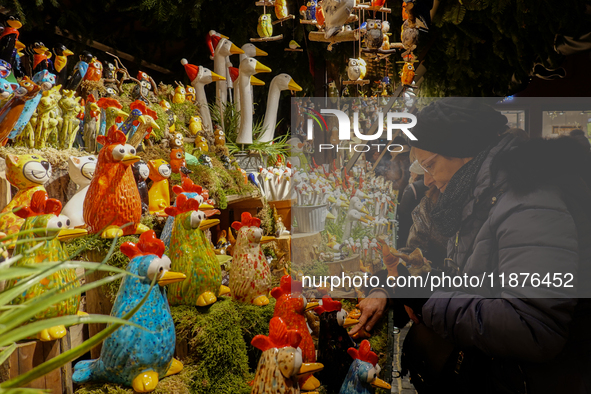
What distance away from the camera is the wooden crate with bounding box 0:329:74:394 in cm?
114

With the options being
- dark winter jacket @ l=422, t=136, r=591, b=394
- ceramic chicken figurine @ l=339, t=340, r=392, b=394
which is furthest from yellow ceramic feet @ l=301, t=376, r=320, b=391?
dark winter jacket @ l=422, t=136, r=591, b=394

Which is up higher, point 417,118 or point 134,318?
point 417,118

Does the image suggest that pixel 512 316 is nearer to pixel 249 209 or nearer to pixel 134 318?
pixel 134 318

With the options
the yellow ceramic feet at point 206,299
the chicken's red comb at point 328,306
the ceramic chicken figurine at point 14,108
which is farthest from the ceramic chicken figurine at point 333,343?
the ceramic chicken figurine at point 14,108

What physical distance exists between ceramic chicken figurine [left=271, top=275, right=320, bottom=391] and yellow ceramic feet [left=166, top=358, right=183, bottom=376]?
1.21 ft

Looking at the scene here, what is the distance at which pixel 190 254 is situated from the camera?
1.57 meters

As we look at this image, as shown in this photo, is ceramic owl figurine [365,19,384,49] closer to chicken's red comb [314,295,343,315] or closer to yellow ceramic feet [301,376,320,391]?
chicken's red comb [314,295,343,315]

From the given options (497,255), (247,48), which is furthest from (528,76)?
(247,48)

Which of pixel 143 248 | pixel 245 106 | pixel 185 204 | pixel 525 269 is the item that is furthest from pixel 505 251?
pixel 245 106

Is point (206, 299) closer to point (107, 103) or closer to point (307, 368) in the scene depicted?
point (307, 368)

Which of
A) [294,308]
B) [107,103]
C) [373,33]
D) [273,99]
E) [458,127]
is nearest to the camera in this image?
[458,127]

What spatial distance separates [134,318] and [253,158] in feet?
6.96

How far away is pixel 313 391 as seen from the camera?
1.45 meters

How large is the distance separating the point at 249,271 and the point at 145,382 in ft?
2.07
